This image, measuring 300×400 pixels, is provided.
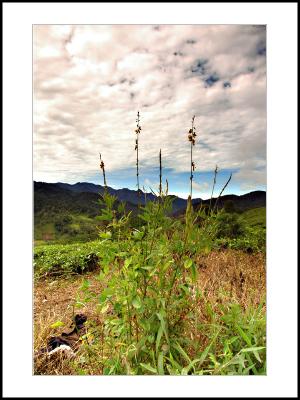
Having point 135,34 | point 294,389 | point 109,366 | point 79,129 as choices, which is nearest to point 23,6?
point 135,34

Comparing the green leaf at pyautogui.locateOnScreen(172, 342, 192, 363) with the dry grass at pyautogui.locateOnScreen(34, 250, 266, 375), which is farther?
the dry grass at pyautogui.locateOnScreen(34, 250, 266, 375)

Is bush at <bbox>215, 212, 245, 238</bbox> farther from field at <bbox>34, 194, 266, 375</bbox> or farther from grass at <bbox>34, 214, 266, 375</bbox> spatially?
field at <bbox>34, 194, 266, 375</bbox>

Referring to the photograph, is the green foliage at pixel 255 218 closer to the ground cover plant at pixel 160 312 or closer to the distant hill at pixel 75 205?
the distant hill at pixel 75 205

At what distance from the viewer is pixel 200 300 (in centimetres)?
250

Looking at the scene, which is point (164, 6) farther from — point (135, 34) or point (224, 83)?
point (224, 83)

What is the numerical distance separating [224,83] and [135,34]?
2.16 feet

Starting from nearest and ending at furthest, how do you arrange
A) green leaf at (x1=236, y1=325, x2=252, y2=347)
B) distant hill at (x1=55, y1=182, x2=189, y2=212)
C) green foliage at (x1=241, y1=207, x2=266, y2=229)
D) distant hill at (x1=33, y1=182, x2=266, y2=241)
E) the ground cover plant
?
1. the ground cover plant
2. green leaf at (x1=236, y1=325, x2=252, y2=347)
3. distant hill at (x1=55, y1=182, x2=189, y2=212)
4. distant hill at (x1=33, y1=182, x2=266, y2=241)
5. green foliage at (x1=241, y1=207, x2=266, y2=229)

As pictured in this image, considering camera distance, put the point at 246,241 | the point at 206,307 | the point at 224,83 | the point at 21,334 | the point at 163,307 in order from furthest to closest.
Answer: the point at 246,241, the point at 224,83, the point at 206,307, the point at 21,334, the point at 163,307

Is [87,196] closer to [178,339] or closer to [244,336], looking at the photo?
[178,339]

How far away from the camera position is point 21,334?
2.00 metres

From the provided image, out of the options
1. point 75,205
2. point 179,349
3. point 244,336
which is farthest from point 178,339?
point 75,205

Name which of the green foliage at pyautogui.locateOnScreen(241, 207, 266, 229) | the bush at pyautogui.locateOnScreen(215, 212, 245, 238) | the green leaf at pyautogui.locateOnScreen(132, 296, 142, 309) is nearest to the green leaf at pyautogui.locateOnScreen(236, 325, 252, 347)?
the green leaf at pyautogui.locateOnScreen(132, 296, 142, 309)

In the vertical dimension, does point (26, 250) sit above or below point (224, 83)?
below

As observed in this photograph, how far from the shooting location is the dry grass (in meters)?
2.32
